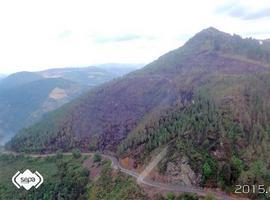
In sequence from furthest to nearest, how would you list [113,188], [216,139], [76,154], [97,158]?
1. [76,154]
2. [97,158]
3. [216,139]
4. [113,188]

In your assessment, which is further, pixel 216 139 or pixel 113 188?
pixel 216 139

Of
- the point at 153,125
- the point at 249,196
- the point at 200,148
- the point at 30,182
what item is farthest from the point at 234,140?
the point at 30,182

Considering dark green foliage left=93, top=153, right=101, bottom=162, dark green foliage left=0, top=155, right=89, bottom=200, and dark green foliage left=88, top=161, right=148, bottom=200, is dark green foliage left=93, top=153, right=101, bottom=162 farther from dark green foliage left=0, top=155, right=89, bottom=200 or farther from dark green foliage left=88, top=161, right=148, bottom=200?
dark green foliage left=88, top=161, right=148, bottom=200

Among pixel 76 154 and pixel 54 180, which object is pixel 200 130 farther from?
pixel 76 154

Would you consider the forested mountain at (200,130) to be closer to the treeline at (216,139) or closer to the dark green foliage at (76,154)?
the treeline at (216,139)

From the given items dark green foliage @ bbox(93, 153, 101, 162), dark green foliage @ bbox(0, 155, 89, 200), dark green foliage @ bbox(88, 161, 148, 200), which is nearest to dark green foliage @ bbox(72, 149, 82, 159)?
dark green foliage @ bbox(0, 155, 89, 200)

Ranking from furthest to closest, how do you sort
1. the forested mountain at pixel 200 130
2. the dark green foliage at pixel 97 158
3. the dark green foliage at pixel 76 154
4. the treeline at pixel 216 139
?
the dark green foliage at pixel 76 154, the dark green foliage at pixel 97 158, the forested mountain at pixel 200 130, the treeline at pixel 216 139

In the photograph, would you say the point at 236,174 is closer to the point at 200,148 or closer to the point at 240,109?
the point at 200,148

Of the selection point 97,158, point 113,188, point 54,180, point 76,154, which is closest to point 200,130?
point 113,188

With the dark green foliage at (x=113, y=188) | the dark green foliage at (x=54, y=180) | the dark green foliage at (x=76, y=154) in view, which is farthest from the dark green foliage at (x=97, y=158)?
the dark green foliage at (x=113, y=188)

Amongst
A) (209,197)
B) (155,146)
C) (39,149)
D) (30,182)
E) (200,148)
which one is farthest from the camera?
(39,149)

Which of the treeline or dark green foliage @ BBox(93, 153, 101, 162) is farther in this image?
dark green foliage @ BBox(93, 153, 101, 162)
